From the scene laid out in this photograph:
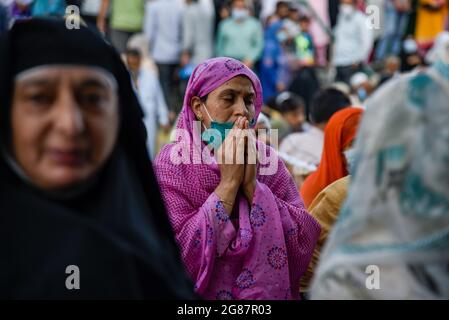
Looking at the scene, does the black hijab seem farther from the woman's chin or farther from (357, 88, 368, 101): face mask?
(357, 88, 368, 101): face mask

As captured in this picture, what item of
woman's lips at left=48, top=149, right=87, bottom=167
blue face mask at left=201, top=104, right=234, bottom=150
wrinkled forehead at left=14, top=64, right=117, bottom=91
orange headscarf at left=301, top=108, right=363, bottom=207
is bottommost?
orange headscarf at left=301, top=108, right=363, bottom=207

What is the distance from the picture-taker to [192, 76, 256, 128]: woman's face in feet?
15.3

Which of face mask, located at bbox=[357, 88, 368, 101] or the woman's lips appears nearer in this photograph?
the woman's lips

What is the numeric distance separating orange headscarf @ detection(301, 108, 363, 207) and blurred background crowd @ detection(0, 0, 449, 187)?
7722mm

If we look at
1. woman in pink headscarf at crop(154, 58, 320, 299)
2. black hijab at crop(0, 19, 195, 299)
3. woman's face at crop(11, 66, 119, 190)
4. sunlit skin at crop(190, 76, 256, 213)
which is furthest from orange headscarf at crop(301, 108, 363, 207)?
woman's face at crop(11, 66, 119, 190)

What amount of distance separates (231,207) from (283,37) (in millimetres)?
11413

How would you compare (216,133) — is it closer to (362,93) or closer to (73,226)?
(73,226)

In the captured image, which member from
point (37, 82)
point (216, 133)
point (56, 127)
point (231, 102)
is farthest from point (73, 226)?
point (231, 102)

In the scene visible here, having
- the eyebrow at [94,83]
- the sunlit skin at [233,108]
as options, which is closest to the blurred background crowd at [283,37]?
the sunlit skin at [233,108]

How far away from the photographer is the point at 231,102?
471 centimetres

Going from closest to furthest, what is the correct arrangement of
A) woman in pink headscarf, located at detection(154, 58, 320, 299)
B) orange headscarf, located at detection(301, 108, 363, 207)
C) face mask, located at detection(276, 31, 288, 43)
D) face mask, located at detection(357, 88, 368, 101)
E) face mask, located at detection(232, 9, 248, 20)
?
woman in pink headscarf, located at detection(154, 58, 320, 299), orange headscarf, located at detection(301, 108, 363, 207), face mask, located at detection(357, 88, 368, 101), face mask, located at detection(232, 9, 248, 20), face mask, located at detection(276, 31, 288, 43)

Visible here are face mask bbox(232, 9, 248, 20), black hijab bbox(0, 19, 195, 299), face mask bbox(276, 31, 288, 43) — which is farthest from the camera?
face mask bbox(276, 31, 288, 43)

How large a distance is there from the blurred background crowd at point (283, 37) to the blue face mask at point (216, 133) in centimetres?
899

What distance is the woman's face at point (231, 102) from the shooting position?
4.66 metres
